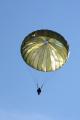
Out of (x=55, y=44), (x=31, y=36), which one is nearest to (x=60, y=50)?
(x=55, y=44)

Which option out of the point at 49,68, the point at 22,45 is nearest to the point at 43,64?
the point at 49,68

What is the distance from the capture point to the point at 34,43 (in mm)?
42656

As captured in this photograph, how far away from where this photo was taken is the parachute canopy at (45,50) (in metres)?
41.8

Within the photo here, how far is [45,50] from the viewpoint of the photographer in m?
43.2

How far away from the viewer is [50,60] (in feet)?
144

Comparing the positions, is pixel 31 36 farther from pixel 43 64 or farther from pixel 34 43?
pixel 43 64

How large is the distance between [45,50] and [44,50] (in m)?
0.11

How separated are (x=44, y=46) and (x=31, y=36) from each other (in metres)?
1.97

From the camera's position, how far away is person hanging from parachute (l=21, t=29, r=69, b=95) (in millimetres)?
41750

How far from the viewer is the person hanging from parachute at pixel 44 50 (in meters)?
41.8

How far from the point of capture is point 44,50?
43.2 meters

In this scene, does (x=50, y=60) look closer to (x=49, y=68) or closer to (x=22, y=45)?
(x=49, y=68)

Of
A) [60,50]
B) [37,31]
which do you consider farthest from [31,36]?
[60,50]

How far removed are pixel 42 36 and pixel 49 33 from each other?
803mm
